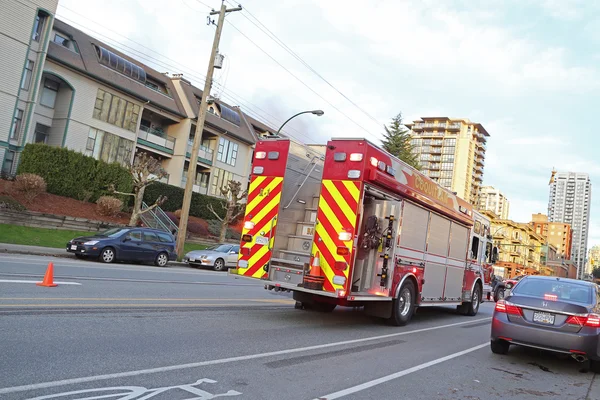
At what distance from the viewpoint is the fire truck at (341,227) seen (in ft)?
30.5

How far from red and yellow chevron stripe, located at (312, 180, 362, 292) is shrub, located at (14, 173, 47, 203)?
20745 mm

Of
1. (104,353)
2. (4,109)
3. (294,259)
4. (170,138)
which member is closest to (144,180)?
(4,109)

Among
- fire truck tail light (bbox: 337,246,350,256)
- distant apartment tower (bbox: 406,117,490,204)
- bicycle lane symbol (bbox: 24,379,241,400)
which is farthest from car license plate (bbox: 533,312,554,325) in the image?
distant apartment tower (bbox: 406,117,490,204)

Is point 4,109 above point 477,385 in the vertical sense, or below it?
above

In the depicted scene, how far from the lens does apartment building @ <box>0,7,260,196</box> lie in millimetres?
32625

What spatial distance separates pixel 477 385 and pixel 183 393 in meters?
3.87

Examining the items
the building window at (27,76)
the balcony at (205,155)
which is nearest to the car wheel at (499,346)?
the building window at (27,76)

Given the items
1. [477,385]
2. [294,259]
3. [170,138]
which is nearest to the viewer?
[477,385]

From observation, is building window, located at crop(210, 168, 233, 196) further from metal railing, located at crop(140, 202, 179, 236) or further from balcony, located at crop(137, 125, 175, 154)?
metal railing, located at crop(140, 202, 179, 236)

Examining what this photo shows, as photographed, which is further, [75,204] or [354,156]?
[75,204]

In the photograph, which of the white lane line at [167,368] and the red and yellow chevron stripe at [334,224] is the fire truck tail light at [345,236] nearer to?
the red and yellow chevron stripe at [334,224]

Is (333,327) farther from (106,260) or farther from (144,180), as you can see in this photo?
(144,180)

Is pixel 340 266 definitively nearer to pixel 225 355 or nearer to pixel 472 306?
pixel 225 355

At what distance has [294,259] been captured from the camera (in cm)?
1009
